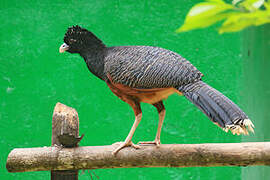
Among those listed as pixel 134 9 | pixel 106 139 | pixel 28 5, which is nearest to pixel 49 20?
pixel 28 5

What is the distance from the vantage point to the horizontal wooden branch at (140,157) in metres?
2.09

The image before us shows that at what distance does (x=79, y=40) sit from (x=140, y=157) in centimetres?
79

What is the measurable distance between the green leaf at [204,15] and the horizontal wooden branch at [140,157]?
1.64 metres

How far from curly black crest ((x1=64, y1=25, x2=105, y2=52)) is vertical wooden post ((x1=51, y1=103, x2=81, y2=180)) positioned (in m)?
0.40

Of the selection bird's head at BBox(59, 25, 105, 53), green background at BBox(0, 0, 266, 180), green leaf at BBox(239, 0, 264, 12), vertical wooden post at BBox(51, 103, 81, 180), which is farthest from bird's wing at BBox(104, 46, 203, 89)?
green leaf at BBox(239, 0, 264, 12)

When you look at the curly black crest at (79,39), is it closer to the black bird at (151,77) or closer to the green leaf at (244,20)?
the black bird at (151,77)

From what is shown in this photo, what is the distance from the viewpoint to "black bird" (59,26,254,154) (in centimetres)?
181

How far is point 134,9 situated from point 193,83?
1285mm

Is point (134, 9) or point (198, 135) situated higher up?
point (134, 9)

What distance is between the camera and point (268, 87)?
2791 mm

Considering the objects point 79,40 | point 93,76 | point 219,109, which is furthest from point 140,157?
point 93,76

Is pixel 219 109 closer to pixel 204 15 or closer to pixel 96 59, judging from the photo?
pixel 96 59

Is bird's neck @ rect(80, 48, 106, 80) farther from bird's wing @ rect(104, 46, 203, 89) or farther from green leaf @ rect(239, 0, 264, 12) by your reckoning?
green leaf @ rect(239, 0, 264, 12)

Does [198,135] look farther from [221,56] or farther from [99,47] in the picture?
[99,47]
